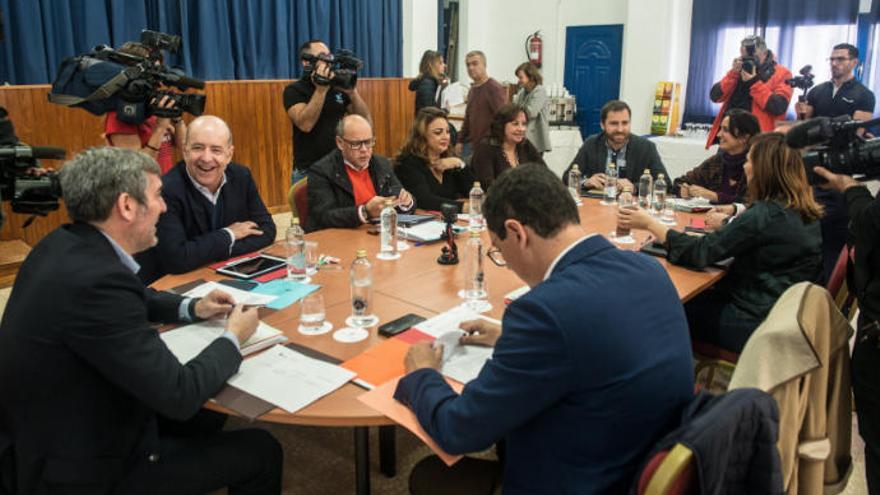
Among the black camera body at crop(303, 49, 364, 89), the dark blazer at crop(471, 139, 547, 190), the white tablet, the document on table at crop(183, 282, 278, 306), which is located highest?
the black camera body at crop(303, 49, 364, 89)

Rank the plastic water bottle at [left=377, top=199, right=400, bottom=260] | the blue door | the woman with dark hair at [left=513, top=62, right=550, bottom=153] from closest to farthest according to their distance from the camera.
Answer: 1. the plastic water bottle at [left=377, top=199, right=400, bottom=260]
2. the woman with dark hair at [left=513, top=62, right=550, bottom=153]
3. the blue door

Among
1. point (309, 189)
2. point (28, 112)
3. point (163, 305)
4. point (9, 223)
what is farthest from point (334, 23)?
point (163, 305)

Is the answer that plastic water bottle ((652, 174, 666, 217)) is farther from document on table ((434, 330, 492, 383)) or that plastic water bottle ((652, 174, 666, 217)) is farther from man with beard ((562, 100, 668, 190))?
document on table ((434, 330, 492, 383))

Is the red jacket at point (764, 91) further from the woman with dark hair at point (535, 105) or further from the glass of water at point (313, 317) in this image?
the glass of water at point (313, 317)

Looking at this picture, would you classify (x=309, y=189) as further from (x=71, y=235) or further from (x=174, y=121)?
(x=71, y=235)

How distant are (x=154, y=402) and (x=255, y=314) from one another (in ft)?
1.36

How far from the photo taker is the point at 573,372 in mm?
1260

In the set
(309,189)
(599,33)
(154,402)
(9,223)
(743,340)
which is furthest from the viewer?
(599,33)

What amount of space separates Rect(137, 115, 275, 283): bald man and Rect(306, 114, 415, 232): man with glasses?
1.32 feet

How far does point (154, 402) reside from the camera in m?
1.48

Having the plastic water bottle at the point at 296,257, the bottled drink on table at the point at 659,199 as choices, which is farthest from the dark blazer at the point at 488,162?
the plastic water bottle at the point at 296,257

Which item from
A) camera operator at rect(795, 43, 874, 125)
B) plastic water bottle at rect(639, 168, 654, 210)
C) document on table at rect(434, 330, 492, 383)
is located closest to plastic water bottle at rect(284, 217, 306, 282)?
document on table at rect(434, 330, 492, 383)

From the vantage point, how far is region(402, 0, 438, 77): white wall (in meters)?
7.79

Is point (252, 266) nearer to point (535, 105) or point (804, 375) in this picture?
point (804, 375)
